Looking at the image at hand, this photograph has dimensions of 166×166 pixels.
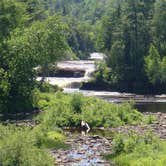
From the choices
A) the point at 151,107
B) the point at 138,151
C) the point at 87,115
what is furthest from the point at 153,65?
the point at 138,151

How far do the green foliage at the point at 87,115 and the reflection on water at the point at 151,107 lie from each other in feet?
34.0

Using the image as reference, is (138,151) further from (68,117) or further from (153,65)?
(153,65)

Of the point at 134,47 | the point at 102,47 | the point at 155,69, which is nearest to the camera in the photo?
the point at 155,69

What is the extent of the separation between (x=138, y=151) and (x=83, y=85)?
198 ft

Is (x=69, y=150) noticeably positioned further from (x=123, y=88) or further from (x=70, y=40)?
(x=70, y=40)

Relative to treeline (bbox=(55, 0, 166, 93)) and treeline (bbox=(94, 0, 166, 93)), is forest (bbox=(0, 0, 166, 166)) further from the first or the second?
treeline (bbox=(55, 0, 166, 93))

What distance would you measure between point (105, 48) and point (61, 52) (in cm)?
3606

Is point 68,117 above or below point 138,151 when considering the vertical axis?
above

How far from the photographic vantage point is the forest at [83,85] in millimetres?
42844

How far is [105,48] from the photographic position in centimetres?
11525

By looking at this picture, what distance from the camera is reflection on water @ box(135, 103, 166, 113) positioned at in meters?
76.9

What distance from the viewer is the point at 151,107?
80125 mm

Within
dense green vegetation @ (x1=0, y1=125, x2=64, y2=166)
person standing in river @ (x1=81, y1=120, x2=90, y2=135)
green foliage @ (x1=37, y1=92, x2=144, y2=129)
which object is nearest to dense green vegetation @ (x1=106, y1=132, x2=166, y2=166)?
dense green vegetation @ (x1=0, y1=125, x2=64, y2=166)

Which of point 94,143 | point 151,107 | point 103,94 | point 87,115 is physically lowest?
point 94,143
